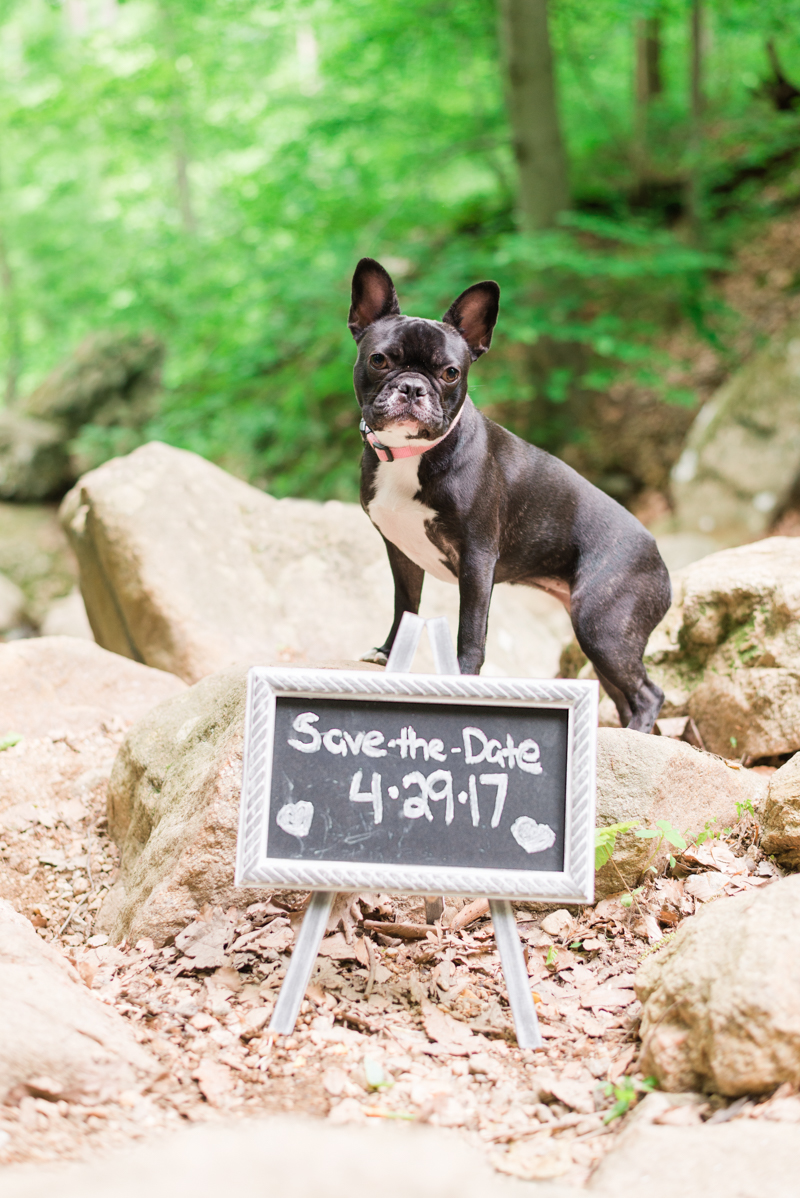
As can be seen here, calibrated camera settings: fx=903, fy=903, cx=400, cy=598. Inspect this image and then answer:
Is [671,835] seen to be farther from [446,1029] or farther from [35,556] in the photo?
[35,556]

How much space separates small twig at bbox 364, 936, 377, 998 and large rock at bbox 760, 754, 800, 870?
4.58 feet

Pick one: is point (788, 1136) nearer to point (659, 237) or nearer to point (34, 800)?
point (34, 800)

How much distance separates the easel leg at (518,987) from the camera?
245cm

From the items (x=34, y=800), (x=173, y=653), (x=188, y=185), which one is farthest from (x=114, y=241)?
(x=34, y=800)

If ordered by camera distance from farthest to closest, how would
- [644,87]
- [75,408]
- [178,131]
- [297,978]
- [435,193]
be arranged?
1. [75,408]
2. [178,131]
3. [435,193]
4. [644,87]
5. [297,978]

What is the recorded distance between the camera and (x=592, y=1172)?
1.98m

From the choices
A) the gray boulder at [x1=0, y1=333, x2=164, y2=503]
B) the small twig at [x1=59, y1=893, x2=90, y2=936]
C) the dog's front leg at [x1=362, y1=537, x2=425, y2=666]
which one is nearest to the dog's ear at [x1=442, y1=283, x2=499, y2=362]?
the dog's front leg at [x1=362, y1=537, x2=425, y2=666]

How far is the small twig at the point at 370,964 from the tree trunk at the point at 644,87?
39.1 ft

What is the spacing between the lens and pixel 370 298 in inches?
121

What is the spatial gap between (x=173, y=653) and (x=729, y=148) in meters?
10.7

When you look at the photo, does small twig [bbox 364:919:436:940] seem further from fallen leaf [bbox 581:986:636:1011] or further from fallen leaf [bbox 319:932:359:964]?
fallen leaf [bbox 581:986:636:1011]

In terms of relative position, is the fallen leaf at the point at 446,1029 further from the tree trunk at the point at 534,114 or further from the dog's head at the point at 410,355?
the tree trunk at the point at 534,114

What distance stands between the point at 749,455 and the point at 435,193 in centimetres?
662

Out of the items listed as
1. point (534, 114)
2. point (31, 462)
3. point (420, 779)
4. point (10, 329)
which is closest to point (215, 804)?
point (420, 779)
